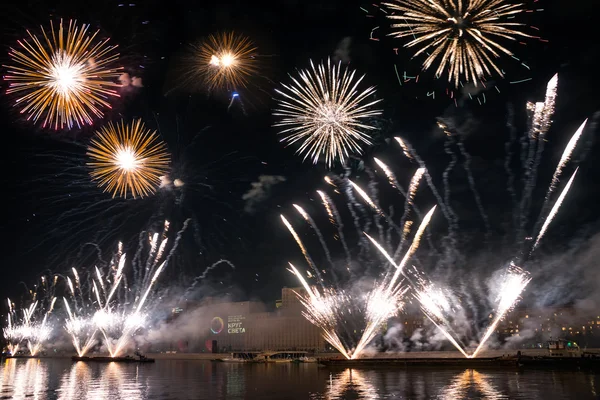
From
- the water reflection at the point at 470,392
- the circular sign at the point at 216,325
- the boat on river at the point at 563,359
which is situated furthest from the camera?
the circular sign at the point at 216,325

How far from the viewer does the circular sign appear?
130625 mm

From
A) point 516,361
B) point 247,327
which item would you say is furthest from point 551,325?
point 247,327

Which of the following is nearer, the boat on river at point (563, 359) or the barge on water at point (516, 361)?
the boat on river at point (563, 359)

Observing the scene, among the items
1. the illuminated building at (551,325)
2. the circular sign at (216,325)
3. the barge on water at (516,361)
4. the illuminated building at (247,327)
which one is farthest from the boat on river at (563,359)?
the circular sign at (216,325)

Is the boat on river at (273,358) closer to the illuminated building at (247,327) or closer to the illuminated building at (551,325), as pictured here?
the illuminated building at (247,327)

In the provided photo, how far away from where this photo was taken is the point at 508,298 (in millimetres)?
37344

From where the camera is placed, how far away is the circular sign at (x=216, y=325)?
130625 millimetres

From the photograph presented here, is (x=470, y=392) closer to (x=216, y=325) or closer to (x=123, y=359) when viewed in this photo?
(x=123, y=359)

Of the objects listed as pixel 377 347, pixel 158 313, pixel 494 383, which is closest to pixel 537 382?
pixel 494 383

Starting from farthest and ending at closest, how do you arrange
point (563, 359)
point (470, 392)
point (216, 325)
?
point (216, 325), point (563, 359), point (470, 392)

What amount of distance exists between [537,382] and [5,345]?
14620cm

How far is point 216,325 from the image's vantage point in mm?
131500

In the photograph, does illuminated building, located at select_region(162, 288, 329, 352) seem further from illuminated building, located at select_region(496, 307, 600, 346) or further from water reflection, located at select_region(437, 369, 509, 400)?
water reflection, located at select_region(437, 369, 509, 400)

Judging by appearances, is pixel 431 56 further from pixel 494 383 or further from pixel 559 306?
pixel 559 306
